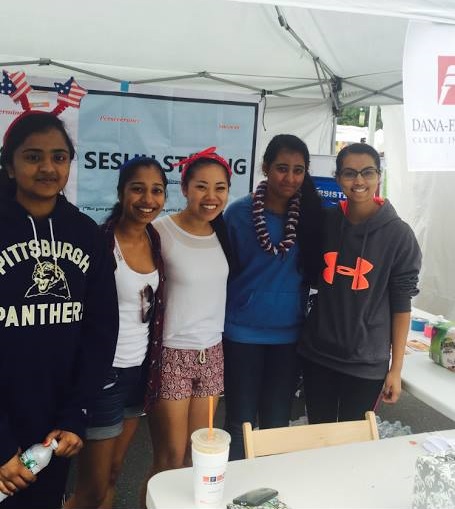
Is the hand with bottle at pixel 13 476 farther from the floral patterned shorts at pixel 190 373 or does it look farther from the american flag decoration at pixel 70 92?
the american flag decoration at pixel 70 92

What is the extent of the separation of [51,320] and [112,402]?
0.45m

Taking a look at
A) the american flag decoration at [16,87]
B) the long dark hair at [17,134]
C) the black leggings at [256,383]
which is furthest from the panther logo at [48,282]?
the american flag decoration at [16,87]

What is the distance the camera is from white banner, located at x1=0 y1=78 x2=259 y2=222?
115 inches

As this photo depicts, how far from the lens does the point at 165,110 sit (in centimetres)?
302

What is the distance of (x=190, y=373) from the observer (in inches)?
68.4

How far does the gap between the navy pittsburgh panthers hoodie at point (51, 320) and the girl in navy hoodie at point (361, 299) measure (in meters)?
0.81

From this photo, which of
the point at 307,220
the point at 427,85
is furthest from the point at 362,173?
the point at 427,85

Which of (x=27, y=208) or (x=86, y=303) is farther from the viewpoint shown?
(x=86, y=303)

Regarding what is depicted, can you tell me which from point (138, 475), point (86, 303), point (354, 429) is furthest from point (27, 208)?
point (138, 475)

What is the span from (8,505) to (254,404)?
92 cm

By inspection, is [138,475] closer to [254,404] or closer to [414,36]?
[254,404]

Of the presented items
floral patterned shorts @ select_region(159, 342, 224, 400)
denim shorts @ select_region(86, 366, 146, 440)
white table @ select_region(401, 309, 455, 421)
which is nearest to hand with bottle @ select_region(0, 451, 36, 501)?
denim shorts @ select_region(86, 366, 146, 440)

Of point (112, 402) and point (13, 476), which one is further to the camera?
point (112, 402)

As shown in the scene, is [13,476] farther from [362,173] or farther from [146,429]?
[146,429]
